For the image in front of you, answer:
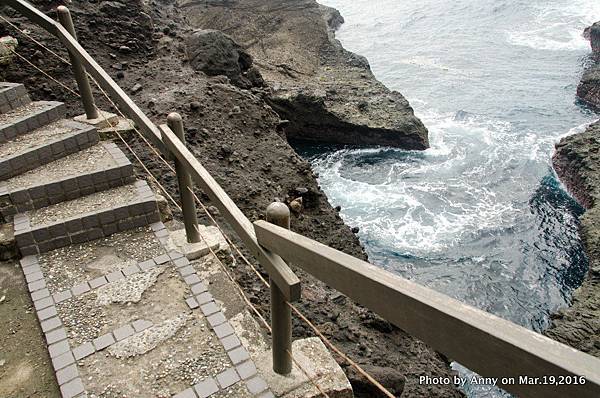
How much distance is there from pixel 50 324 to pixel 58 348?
0.26 m

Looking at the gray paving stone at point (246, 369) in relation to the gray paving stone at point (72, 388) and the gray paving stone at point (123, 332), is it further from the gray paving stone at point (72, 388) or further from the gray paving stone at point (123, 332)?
the gray paving stone at point (72, 388)

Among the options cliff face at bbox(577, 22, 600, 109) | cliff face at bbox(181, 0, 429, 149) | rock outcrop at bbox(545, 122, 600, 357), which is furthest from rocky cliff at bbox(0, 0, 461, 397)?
cliff face at bbox(577, 22, 600, 109)

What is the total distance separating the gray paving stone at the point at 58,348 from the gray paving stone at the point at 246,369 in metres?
1.22

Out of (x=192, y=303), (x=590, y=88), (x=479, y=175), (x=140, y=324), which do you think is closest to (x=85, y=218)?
(x=140, y=324)

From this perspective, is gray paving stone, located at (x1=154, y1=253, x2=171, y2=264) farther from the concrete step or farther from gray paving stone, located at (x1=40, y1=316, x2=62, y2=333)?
the concrete step

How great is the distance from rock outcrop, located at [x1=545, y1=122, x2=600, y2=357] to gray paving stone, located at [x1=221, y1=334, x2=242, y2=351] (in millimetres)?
8157

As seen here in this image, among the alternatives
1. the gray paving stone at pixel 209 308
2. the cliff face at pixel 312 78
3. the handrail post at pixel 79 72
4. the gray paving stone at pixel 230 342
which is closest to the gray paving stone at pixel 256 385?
the gray paving stone at pixel 230 342

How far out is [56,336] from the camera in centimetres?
318

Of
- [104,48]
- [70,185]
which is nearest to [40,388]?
[70,185]

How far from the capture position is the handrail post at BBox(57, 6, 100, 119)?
16.5 feet

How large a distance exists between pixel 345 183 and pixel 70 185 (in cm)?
1371

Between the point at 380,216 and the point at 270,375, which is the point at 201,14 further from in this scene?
the point at 270,375

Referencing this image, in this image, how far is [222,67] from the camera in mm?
10852

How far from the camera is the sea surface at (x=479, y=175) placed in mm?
12836
